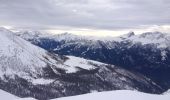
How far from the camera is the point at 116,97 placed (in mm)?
55000

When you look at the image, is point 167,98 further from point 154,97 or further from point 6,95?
point 6,95

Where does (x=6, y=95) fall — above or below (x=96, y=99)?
below

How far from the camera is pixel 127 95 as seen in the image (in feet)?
183

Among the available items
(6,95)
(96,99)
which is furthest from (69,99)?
(6,95)

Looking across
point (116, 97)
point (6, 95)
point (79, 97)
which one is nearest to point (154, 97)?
point (116, 97)

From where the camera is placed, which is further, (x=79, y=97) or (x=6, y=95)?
(x=6, y=95)

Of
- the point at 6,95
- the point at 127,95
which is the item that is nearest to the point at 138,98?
the point at 127,95

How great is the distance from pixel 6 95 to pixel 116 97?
10600 centimetres

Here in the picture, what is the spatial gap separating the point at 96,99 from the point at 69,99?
A: 4.87 metres

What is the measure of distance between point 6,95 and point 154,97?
106 metres

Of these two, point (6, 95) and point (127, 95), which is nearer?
point (127, 95)

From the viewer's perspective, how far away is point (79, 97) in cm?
5712

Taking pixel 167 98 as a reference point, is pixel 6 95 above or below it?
below

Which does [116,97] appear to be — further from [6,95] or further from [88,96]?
[6,95]
